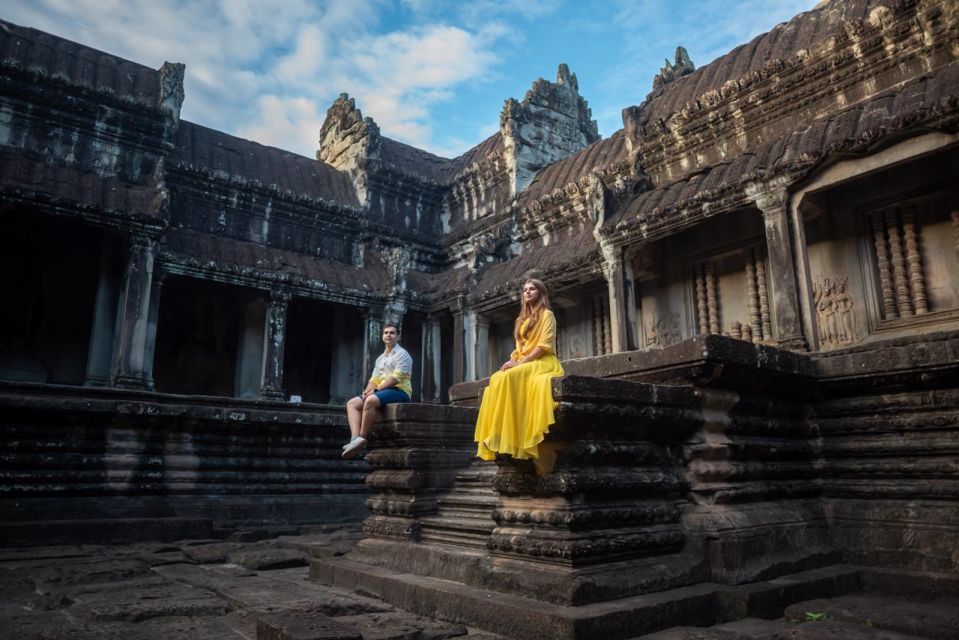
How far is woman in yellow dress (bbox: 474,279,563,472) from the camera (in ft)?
13.5

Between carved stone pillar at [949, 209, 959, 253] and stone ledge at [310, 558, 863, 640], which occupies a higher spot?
carved stone pillar at [949, 209, 959, 253]

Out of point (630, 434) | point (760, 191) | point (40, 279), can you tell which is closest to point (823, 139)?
point (760, 191)

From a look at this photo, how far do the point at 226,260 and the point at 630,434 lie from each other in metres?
10.3

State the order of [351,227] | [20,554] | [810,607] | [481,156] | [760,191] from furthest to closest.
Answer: [481,156]
[351,227]
[760,191]
[20,554]
[810,607]

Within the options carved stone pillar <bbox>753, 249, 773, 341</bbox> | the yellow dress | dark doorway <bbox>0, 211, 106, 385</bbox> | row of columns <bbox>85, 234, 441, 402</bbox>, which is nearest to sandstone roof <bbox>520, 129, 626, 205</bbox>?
carved stone pillar <bbox>753, 249, 773, 341</bbox>

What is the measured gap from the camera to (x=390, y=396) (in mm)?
6379

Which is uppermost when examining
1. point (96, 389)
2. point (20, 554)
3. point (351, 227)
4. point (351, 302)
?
point (351, 227)

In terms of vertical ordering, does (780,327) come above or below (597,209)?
below

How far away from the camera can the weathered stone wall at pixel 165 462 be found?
8281 mm

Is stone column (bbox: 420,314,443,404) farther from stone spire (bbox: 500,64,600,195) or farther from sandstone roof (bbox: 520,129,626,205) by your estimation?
stone spire (bbox: 500,64,600,195)

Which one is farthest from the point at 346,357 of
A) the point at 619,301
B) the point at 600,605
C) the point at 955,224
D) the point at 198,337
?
the point at 600,605

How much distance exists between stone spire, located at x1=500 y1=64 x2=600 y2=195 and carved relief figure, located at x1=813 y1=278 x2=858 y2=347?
25.5ft

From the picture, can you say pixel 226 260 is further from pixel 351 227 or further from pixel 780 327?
pixel 780 327

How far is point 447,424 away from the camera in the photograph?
6293 millimetres
